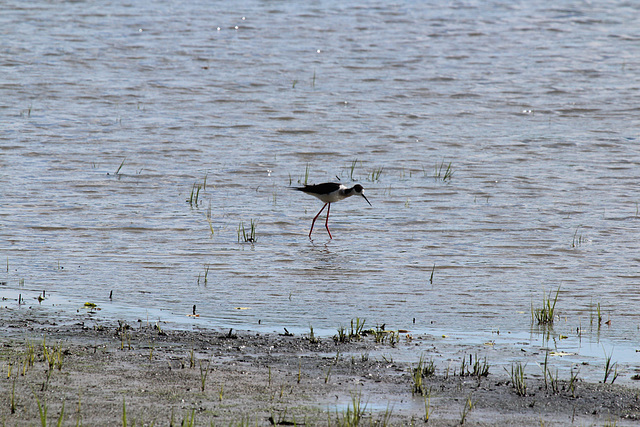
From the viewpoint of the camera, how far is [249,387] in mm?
5914

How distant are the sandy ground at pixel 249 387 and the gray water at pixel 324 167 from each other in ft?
2.54

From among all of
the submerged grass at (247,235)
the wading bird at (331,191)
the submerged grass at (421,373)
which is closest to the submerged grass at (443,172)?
the wading bird at (331,191)

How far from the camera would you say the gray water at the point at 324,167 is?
8.53m

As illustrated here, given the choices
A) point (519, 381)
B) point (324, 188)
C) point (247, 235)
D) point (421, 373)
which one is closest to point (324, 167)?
point (324, 188)

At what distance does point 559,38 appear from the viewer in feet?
87.8

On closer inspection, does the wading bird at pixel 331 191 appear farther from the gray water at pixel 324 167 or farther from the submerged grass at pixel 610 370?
the submerged grass at pixel 610 370

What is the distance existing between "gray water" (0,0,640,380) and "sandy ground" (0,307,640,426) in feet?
2.54

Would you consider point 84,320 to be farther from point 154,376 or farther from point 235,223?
point 235,223

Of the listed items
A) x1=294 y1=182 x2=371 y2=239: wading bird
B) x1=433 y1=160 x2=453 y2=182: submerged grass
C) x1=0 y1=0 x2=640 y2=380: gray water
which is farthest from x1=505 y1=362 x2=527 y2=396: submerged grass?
x1=433 y1=160 x2=453 y2=182: submerged grass

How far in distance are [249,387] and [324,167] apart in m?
9.02

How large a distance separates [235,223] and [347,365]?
5222mm

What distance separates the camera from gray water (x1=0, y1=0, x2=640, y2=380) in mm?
8531

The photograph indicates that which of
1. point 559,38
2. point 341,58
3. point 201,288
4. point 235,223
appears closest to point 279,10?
point 341,58

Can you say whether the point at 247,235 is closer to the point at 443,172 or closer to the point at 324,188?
the point at 324,188
